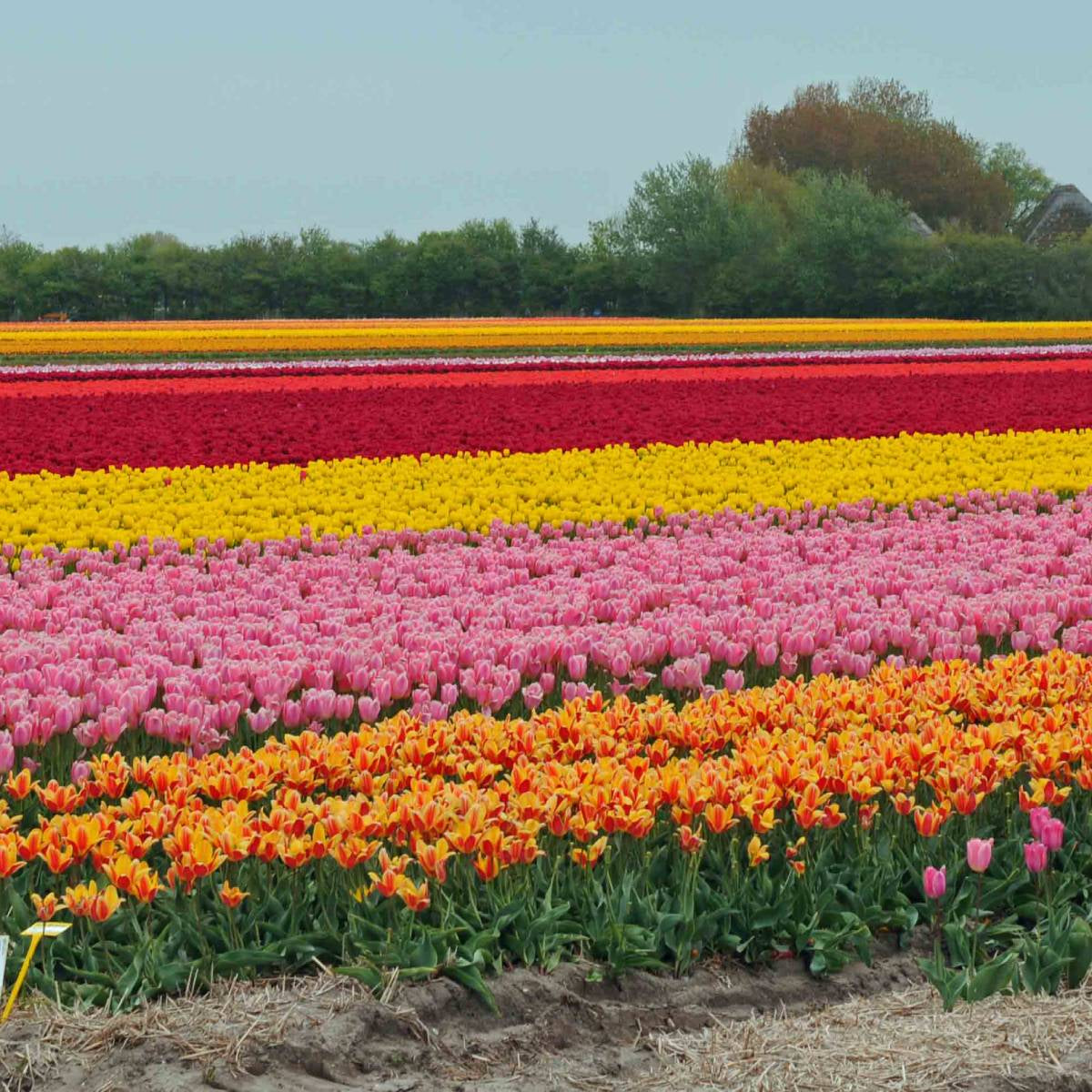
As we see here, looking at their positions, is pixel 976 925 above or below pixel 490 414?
below

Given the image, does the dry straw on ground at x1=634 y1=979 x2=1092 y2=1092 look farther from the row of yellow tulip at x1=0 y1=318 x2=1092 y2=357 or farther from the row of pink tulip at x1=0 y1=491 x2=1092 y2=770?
Result: the row of yellow tulip at x1=0 y1=318 x2=1092 y2=357

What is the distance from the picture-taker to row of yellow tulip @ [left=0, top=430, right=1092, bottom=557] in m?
9.08

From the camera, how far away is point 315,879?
3799 millimetres

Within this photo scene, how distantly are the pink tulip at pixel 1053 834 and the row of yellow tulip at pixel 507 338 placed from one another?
30.3 metres

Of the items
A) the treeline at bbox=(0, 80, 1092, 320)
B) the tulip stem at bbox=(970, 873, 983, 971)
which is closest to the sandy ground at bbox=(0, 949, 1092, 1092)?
the tulip stem at bbox=(970, 873, 983, 971)

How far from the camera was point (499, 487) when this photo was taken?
1094 centimetres

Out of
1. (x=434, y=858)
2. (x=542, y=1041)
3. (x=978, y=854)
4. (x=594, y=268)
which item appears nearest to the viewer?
(x=542, y=1041)

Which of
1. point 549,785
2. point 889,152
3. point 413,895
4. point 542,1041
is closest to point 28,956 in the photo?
point 413,895

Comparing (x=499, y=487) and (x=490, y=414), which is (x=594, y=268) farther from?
(x=499, y=487)

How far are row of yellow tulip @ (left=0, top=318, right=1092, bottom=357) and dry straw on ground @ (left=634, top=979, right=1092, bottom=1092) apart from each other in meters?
30.7

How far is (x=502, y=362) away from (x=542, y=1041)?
25.1 m

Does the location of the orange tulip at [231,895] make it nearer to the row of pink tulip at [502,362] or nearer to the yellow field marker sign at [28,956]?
the yellow field marker sign at [28,956]

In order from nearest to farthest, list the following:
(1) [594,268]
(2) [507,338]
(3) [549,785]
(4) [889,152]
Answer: (3) [549,785]
(2) [507,338]
(1) [594,268]
(4) [889,152]

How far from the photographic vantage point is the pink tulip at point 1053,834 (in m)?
3.90
